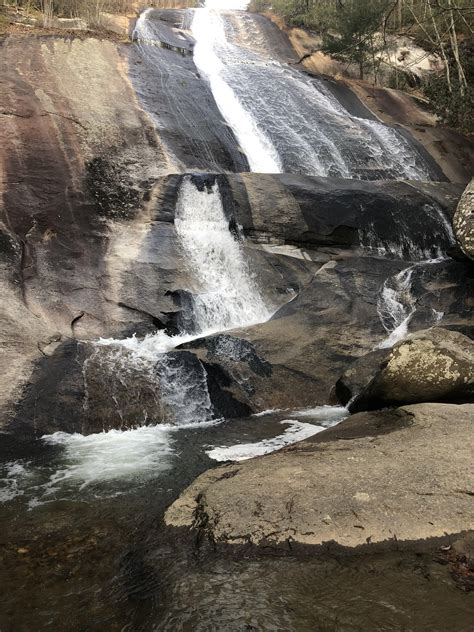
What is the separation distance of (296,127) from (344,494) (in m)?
14.2

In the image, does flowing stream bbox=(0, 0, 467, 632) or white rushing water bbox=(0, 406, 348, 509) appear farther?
white rushing water bbox=(0, 406, 348, 509)

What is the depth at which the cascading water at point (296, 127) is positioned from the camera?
1551 cm

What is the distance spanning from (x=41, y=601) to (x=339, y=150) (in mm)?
14573

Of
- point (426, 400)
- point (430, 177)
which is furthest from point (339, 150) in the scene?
point (426, 400)

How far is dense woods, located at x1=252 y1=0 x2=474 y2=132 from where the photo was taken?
18.7 m

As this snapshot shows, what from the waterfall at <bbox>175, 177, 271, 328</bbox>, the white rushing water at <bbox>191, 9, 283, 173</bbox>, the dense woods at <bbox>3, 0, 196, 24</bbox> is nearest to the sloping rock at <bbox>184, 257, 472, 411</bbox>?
the waterfall at <bbox>175, 177, 271, 328</bbox>

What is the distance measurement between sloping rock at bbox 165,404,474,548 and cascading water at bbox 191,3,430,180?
35.8ft

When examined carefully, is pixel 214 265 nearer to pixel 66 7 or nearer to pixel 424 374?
pixel 424 374

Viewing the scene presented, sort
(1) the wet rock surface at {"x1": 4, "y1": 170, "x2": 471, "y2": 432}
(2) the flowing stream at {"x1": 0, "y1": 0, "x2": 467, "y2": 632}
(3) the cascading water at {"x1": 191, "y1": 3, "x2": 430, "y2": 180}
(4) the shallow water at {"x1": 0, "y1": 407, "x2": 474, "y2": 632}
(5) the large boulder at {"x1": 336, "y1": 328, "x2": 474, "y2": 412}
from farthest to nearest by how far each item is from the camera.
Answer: (3) the cascading water at {"x1": 191, "y1": 3, "x2": 430, "y2": 180}
(1) the wet rock surface at {"x1": 4, "y1": 170, "x2": 471, "y2": 432}
(5) the large boulder at {"x1": 336, "y1": 328, "x2": 474, "y2": 412}
(2) the flowing stream at {"x1": 0, "y1": 0, "x2": 467, "y2": 632}
(4) the shallow water at {"x1": 0, "y1": 407, "x2": 474, "y2": 632}

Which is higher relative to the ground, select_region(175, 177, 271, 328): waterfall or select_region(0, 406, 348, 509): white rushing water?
select_region(175, 177, 271, 328): waterfall

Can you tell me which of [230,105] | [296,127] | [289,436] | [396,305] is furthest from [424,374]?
[230,105]

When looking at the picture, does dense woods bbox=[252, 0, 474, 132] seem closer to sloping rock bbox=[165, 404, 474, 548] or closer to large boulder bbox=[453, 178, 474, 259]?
large boulder bbox=[453, 178, 474, 259]

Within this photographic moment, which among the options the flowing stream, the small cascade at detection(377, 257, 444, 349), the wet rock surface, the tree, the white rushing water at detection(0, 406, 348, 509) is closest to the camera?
the flowing stream

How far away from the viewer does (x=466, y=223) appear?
36.4 feet
